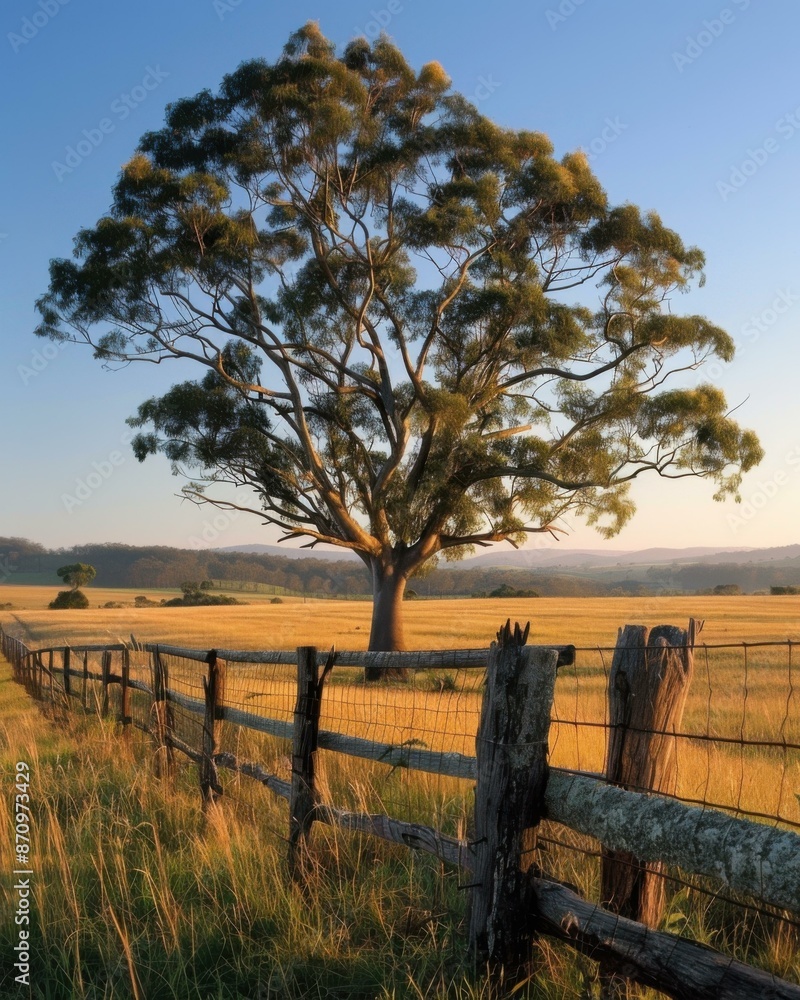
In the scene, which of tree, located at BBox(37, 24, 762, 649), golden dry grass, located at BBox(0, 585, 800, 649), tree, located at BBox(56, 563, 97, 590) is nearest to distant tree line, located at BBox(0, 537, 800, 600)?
tree, located at BBox(56, 563, 97, 590)

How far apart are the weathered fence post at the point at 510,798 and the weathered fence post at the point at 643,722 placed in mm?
599

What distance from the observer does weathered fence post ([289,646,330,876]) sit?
200 inches

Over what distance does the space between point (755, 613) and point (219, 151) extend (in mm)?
35286

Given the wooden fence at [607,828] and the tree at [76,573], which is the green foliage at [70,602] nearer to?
the tree at [76,573]

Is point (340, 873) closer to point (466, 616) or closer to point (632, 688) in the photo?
point (632, 688)

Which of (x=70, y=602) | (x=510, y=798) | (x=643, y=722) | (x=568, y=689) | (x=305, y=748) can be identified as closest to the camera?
(x=510, y=798)

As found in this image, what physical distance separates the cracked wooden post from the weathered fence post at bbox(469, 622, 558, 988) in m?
1.79

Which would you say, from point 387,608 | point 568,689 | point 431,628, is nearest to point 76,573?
point 431,628

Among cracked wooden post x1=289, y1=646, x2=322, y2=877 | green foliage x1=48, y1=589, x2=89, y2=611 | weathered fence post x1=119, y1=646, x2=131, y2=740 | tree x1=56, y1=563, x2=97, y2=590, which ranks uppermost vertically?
cracked wooden post x1=289, y1=646, x2=322, y2=877

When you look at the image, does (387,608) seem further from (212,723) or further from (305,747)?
(305,747)

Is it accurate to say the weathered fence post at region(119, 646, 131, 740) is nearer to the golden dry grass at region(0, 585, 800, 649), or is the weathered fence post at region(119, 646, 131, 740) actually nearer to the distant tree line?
the golden dry grass at region(0, 585, 800, 649)

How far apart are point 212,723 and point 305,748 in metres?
1.98

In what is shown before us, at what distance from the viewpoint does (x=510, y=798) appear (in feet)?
11.2

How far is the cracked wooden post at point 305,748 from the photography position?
200 inches
